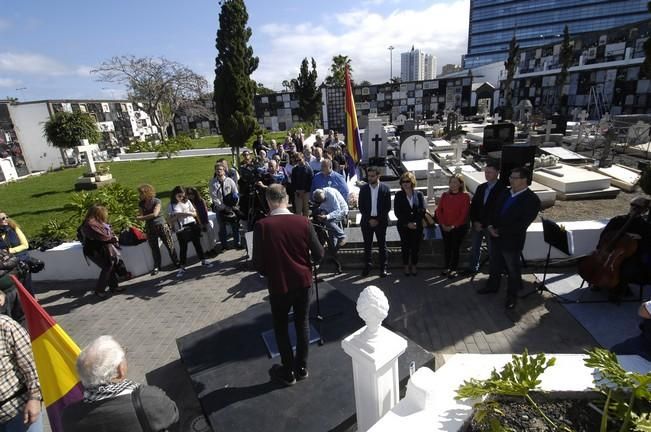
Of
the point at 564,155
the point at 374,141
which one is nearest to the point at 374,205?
the point at 374,141

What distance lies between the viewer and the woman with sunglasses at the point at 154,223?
6320 millimetres

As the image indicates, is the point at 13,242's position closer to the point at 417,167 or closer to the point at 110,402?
the point at 110,402

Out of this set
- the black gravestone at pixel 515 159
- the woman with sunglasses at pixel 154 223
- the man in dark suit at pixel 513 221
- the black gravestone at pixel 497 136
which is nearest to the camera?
the man in dark suit at pixel 513 221

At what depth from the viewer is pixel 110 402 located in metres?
1.88

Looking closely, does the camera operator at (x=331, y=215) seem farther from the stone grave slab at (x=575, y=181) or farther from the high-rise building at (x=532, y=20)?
the high-rise building at (x=532, y=20)

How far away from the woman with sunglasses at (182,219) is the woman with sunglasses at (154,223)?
179 millimetres

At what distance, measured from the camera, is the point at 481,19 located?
89.1m

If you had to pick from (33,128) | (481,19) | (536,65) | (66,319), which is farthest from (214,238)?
(481,19)

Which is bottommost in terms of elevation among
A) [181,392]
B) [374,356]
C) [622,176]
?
[181,392]

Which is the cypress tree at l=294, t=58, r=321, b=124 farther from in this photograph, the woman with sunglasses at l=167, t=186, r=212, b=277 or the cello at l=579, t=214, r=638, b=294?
the cello at l=579, t=214, r=638, b=294

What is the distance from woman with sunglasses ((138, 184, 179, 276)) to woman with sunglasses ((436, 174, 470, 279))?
5.07 meters

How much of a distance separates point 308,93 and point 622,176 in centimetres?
3058

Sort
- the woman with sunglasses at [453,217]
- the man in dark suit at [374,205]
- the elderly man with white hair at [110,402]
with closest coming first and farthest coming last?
the elderly man with white hair at [110,402], the woman with sunglasses at [453,217], the man in dark suit at [374,205]

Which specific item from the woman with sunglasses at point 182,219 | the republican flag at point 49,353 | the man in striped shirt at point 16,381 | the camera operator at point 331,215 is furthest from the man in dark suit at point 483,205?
the man in striped shirt at point 16,381
